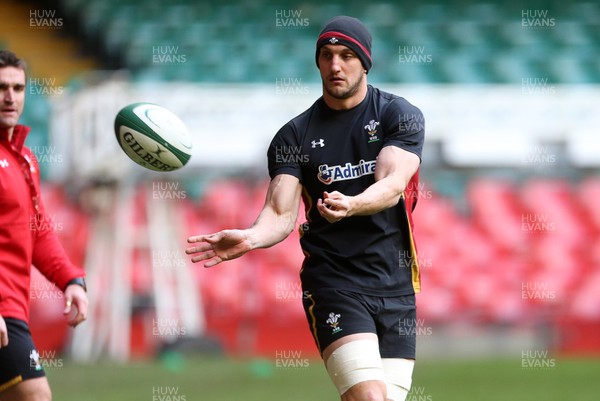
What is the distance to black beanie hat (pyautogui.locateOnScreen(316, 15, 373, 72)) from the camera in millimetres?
5828

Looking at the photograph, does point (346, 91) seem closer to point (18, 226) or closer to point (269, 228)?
point (269, 228)

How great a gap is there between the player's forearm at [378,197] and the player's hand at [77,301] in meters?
1.73

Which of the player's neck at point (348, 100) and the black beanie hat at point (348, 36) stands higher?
the black beanie hat at point (348, 36)

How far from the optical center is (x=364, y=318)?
18.5 ft

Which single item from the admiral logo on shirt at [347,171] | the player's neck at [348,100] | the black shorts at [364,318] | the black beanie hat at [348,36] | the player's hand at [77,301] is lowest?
the black shorts at [364,318]

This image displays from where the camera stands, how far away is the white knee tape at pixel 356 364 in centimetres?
544

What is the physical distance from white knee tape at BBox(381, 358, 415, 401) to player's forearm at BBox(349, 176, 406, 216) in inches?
32.7

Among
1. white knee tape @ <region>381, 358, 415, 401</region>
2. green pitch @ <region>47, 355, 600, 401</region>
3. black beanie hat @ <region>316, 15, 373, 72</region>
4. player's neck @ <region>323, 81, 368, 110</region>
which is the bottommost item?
green pitch @ <region>47, 355, 600, 401</region>

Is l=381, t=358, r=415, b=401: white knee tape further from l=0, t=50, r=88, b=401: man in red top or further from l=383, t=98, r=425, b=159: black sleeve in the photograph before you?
l=0, t=50, r=88, b=401: man in red top

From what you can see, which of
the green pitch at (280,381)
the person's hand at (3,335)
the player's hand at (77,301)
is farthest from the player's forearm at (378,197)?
the green pitch at (280,381)

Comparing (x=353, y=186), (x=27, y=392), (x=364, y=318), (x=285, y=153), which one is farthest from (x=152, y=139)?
(x=364, y=318)

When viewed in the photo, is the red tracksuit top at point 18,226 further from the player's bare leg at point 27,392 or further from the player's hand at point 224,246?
the player's hand at point 224,246

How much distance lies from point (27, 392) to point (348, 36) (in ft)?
8.32

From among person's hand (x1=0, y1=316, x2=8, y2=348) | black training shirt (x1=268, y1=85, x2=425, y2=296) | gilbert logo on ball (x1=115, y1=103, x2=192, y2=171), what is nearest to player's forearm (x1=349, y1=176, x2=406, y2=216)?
black training shirt (x1=268, y1=85, x2=425, y2=296)
